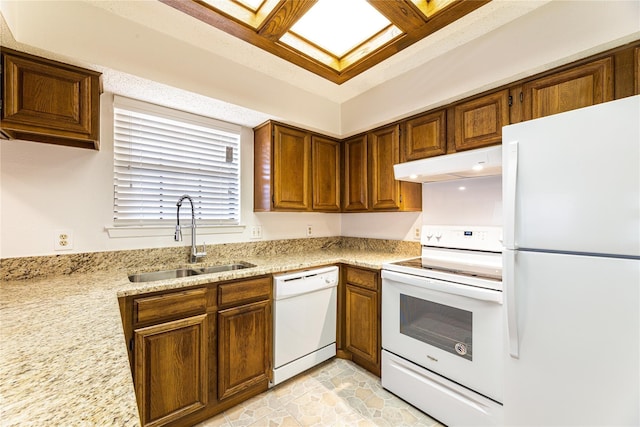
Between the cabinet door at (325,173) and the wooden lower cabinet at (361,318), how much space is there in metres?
0.72

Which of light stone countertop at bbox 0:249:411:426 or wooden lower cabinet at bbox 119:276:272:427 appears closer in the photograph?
light stone countertop at bbox 0:249:411:426

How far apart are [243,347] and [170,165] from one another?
1.48 meters

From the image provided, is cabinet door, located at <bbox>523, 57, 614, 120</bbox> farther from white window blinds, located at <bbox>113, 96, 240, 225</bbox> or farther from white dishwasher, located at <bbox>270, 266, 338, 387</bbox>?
white window blinds, located at <bbox>113, 96, 240, 225</bbox>

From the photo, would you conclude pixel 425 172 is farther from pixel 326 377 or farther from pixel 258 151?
pixel 326 377

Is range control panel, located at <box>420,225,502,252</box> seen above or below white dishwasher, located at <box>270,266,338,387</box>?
→ above

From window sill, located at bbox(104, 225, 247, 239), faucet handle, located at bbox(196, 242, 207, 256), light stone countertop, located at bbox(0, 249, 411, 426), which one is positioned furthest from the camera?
faucet handle, located at bbox(196, 242, 207, 256)

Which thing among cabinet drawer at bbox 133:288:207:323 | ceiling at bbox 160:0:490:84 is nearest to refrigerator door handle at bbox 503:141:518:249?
ceiling at bbox 160:0:490:84

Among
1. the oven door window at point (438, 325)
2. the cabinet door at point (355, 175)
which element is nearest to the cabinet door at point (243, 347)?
the oven door window at point (438, 325)

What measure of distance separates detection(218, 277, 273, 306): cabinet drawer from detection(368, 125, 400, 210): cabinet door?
1205 mm

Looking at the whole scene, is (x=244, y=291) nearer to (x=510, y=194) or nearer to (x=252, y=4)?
(x=510, y=194)

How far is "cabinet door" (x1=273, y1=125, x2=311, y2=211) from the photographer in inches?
93.0

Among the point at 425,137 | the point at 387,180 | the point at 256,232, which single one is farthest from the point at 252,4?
the point at 256,232

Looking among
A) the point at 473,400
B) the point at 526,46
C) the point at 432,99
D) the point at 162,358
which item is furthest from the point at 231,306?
the point at 526,46

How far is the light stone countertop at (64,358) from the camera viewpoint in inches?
20.0
